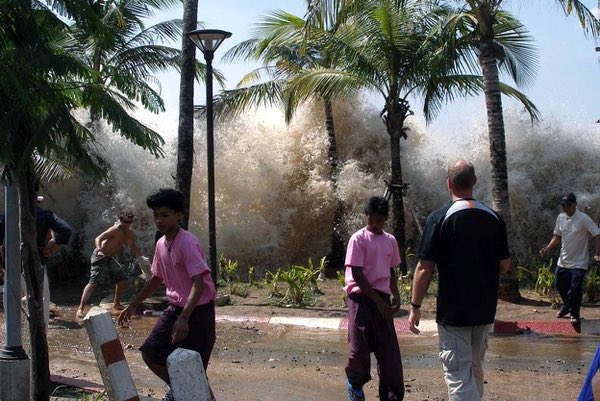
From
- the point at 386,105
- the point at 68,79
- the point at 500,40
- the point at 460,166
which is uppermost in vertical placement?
the point at 500,40

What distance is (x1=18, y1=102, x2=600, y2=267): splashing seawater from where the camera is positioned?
61.1 feet

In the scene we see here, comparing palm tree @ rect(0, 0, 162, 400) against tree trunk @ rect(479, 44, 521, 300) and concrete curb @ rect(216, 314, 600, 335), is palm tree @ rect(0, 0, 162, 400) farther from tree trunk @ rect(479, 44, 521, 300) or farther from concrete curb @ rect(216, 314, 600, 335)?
tree trunk @ rect(479, 44, 521, 300)

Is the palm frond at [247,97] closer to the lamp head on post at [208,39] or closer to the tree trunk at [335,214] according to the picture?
the tree trunk at [335,214]

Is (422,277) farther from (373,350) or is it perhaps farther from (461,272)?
(373,350)

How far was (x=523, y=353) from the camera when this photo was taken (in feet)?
32.3

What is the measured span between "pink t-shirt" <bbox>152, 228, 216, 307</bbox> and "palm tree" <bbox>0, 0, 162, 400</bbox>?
0.77 meters

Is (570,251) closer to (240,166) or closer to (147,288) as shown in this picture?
(147,288)

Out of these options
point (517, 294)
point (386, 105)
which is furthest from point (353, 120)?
point (517, 294)

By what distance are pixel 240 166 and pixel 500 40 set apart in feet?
22.5

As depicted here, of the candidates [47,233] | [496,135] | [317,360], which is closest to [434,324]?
[317,360]

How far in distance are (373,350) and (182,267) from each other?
63.9 inches

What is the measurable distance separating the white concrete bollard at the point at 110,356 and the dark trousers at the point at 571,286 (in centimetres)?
742

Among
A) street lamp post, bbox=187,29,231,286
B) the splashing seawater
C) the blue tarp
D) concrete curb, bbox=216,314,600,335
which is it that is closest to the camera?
the blue tarp

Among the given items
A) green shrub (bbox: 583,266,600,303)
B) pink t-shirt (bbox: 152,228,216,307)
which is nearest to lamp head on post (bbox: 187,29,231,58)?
green shrub (bbox: 583,266,600,303)
